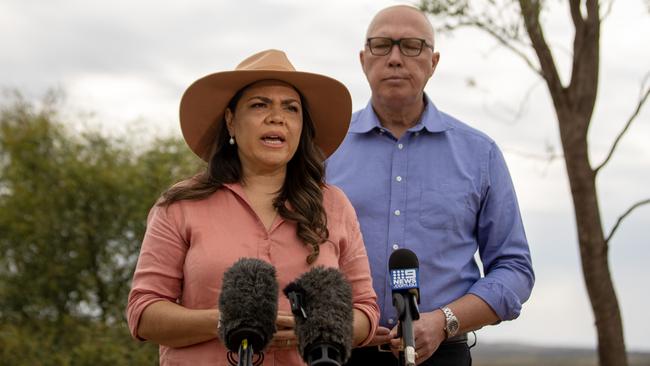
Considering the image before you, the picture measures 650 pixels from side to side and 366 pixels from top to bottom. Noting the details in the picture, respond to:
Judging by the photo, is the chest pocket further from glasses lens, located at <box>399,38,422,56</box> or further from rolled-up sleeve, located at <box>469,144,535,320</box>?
glasses lens, located at <box>399,38,422,56</box>

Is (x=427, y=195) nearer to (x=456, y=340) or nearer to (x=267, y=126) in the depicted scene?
(x=456, y=340)

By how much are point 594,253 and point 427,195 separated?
698 centimetres

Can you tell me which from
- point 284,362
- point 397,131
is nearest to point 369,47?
point 397,131

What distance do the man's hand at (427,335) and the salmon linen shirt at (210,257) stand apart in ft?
2.35

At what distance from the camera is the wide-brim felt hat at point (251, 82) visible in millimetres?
4531

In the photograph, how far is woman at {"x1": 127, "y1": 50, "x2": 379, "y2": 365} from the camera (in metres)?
4.18

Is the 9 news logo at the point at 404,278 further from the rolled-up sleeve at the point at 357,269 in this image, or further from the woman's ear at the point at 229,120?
the woman's ear at the point at 229,120

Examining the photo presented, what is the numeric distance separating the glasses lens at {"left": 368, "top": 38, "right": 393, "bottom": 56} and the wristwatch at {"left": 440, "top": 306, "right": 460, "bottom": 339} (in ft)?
4.47

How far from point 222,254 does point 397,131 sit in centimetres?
182

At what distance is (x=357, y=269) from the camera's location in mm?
4457

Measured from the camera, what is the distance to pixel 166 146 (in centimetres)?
1833

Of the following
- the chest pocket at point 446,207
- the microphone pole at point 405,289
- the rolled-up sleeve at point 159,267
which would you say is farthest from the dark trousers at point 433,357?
the rolled-up sleeve at point 159,267

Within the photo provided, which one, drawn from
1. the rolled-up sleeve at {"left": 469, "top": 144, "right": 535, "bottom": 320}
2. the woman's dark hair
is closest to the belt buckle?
the rolled-up sleeve at {"left": 469, "top": 144, "right": 535, "bottom": 320}

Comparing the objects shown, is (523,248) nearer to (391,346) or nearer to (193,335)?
(391,346)
